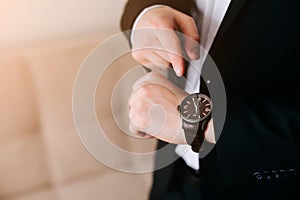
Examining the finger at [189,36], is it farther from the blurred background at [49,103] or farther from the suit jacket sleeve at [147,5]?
the blurred background at [49,103]

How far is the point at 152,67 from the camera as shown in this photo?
520mm

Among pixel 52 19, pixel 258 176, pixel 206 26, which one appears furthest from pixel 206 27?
pixel 52 19

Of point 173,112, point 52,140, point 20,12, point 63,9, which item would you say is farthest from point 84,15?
point 173,112

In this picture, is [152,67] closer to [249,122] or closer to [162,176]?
[249,122]

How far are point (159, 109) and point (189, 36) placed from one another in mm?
107

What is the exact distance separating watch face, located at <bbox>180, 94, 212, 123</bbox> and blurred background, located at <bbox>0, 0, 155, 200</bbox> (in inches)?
14.5

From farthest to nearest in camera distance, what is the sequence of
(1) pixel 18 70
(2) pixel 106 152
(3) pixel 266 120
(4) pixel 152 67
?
(1) pixel 18 70, (2) pixel 106 152, (4) pixel 152 67, (3) pixel 266 120

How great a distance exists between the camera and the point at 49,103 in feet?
2.96

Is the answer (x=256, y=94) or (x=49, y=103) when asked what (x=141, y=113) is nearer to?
(x=256, y=94)

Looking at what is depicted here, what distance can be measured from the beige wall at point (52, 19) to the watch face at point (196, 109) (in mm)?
583

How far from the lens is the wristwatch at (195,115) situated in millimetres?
424

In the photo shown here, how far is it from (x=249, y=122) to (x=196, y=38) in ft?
0.46

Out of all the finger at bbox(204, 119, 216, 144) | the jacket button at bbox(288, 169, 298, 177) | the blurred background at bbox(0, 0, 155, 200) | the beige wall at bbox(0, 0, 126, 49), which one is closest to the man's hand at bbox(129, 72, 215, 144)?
the finger at bbox(204, 119, 216, 144)

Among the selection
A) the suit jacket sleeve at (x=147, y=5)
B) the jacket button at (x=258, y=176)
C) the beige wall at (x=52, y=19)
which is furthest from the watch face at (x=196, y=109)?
the beige wall at (x=52, y=19)
